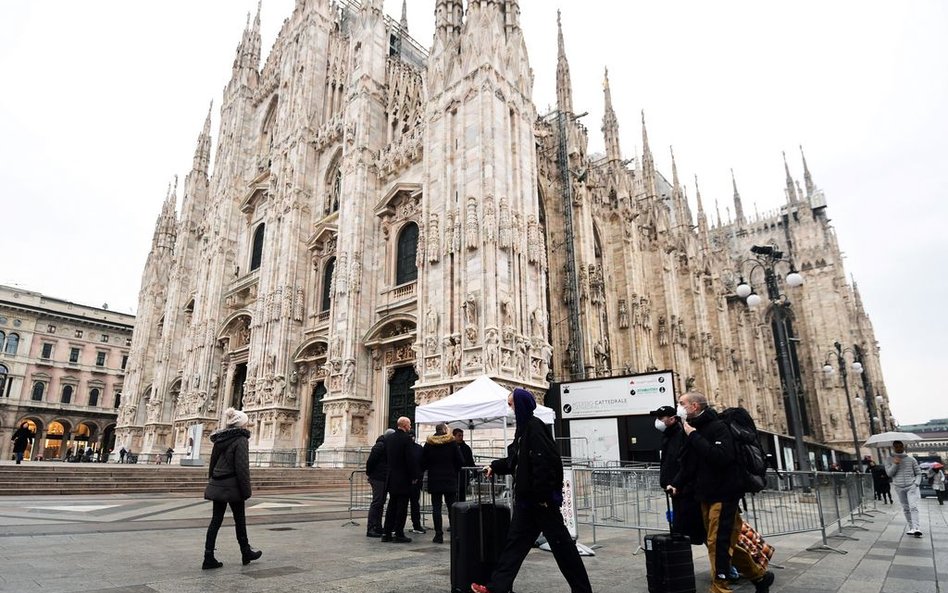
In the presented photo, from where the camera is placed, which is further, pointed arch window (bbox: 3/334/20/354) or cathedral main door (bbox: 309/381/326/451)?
pointed arch window (bbox: 3/334/20/354)

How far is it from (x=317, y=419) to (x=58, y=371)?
1588 inches

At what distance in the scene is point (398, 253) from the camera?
23.0 metres

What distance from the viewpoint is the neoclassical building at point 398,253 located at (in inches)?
731

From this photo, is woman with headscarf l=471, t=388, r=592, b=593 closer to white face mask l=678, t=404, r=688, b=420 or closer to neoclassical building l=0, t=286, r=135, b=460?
white face mask l=678, t=404, r=688, b=420

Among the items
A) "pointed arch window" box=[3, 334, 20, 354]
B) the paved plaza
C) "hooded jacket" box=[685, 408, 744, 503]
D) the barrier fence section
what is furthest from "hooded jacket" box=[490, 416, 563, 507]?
"pointed arch window" box=[3, 334, 20, 354]

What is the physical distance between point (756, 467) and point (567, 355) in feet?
60.5

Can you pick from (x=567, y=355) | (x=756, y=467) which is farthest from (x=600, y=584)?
(x=567, y=355)

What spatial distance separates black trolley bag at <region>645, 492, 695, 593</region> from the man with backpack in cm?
33

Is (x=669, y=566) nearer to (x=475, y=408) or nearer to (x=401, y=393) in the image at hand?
(x=475, y=408)

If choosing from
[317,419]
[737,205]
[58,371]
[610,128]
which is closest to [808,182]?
[737,205]

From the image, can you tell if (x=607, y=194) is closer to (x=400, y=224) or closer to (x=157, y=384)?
(x=400, y=224)

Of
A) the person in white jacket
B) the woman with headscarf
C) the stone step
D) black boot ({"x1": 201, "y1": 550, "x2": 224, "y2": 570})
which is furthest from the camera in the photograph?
Answer: the stone step

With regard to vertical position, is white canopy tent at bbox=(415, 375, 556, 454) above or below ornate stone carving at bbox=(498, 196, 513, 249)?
below

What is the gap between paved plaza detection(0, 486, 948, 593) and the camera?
4.50m
